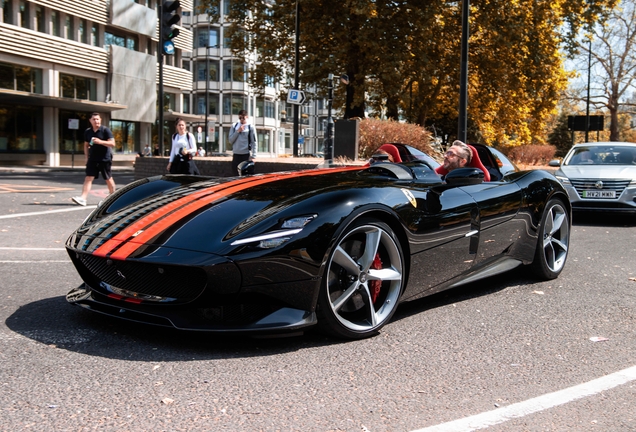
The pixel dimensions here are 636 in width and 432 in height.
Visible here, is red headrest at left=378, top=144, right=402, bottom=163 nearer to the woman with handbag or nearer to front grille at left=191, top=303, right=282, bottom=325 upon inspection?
front grille at left=191, top=303, right=282, bottom=325

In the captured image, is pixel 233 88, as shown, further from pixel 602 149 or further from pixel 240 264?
pixel 240 264

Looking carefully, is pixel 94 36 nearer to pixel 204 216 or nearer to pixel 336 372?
pixel 204 216

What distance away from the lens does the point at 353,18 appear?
78.9ft

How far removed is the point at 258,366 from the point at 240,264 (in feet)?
1.68

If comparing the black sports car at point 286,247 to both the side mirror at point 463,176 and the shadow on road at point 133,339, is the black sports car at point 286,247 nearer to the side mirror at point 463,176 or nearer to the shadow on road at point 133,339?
the side mirror at point 463,176

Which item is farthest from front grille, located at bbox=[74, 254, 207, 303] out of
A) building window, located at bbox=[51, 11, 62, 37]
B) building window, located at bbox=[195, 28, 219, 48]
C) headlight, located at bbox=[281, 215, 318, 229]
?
building window, located at bbox=[195, 28, 219, 48]

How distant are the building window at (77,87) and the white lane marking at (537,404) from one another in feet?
125

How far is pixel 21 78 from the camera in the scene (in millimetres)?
33906

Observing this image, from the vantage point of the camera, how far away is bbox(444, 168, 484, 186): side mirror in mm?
4840

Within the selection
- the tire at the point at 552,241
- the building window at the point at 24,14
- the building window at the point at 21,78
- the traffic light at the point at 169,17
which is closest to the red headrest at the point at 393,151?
the tire at the point at 552,241

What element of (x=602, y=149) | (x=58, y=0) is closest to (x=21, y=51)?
(x=58, y=0)

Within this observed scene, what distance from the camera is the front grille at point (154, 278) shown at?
3506mm

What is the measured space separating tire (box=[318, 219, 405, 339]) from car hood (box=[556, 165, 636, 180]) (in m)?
8.45

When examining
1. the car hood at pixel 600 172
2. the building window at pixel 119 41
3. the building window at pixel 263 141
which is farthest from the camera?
the building window at pixel 263 141
